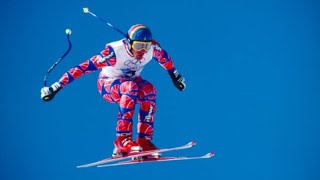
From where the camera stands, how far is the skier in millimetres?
4629

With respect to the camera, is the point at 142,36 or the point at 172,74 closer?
the point at 142,36

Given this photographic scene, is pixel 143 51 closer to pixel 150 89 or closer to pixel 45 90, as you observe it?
pixel 150 89

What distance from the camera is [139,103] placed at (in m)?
4.84

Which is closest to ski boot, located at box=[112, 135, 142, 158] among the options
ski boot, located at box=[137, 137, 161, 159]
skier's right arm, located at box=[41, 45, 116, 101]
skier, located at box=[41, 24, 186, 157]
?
skier, located at box=[41, 24, 186, 157]

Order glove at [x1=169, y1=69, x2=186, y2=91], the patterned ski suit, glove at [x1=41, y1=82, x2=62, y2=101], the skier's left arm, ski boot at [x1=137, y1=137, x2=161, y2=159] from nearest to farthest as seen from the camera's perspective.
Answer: glove at [x1=41, y1=82, x2=62, y2=101] → the patterned ski suit → ski boot at [x1=137, y1=137, x2=161, y2=159] → the skier's left arm → glove at [x1=169, y1=69, x2=186, y2=91]

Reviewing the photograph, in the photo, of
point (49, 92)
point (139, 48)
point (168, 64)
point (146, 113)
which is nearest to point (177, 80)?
point (168, 64)

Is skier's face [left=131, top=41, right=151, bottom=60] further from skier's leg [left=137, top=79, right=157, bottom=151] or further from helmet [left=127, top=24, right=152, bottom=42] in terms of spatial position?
skier's leg [left=137, top=79, right=157, bottom=151]

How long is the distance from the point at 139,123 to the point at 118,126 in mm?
180

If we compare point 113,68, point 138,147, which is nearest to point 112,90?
point 113,68

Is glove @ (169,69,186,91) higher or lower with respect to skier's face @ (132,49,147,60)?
higher

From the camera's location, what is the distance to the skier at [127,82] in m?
4.63

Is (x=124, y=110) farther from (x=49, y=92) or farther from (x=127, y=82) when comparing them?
(x=49, y=92)

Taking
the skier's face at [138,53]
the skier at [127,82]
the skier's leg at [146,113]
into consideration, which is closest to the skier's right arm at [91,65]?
the skier at [127,82]

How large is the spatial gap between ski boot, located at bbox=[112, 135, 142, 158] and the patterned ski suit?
1.5 inches
